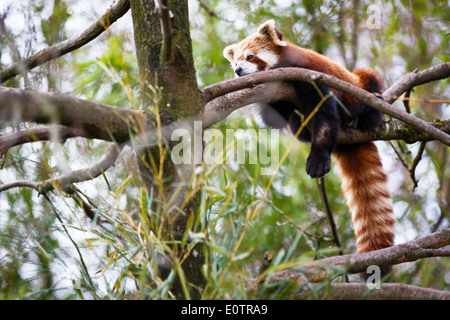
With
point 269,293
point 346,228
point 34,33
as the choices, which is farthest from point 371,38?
point 269,293

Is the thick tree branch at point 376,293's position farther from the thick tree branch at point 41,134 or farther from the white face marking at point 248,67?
the white face marking at point 248,67

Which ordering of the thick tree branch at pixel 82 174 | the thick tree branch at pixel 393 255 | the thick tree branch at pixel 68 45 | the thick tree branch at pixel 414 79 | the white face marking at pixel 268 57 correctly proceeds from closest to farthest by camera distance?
the thick tree branch at pixel 393 255 < the thick tree branch at pixel 82 174 < the thick tree branch at pixel 68 45 < the thick tree branch at pixel 414 79 < the white face marking at pixel 268 57

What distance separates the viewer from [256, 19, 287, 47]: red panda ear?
3.13 m

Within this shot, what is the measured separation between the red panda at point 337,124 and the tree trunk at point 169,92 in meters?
0.95

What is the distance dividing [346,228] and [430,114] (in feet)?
4.73

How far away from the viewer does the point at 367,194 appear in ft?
9.64

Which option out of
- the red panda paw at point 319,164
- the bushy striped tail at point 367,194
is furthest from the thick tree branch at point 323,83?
the bushy striped tail at point 367,194

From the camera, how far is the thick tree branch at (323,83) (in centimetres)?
168

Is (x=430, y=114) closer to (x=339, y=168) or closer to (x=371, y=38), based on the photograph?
(x=371, y=38)

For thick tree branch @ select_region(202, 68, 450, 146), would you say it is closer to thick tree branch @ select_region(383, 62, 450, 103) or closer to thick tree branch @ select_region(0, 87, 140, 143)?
thick tree branch @ select_region(0, 87, 140, 143)

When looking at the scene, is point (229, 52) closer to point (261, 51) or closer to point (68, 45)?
point (261, 51)

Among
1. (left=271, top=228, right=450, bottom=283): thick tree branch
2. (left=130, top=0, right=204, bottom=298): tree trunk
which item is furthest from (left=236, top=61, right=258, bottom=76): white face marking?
(left=271, top=228, right=450, bottom=283): thick tree branch

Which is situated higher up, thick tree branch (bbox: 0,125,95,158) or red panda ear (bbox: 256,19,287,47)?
red panda ear (bbox: 256,19,287,47)

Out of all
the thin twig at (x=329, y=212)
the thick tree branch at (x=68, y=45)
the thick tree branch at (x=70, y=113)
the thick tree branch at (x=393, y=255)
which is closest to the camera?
the thick tree branch at (x=70, y=113)
